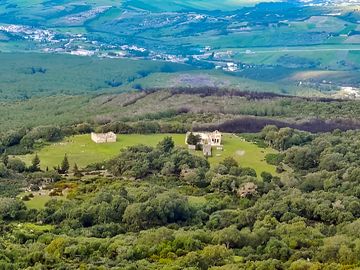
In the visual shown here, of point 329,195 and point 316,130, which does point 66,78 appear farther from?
point 329,195

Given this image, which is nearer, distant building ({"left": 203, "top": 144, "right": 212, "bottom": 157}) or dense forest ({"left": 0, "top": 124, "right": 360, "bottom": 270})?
dense forest ({"left": 0, "top": 124, "right": 360, "bottom": 270})

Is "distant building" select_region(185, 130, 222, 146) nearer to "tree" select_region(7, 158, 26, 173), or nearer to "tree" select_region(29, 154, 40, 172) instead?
"tree" select_region(29, 154, 40, 172)

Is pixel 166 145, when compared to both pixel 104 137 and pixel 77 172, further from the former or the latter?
pixel 77 172

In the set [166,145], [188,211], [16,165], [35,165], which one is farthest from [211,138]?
[188,211]

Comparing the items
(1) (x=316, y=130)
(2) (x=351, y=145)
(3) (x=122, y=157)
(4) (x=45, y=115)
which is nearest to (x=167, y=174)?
(3) (x=122, y=157)

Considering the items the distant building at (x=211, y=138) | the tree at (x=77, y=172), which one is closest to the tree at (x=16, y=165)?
the tree at (x=77, y=172)

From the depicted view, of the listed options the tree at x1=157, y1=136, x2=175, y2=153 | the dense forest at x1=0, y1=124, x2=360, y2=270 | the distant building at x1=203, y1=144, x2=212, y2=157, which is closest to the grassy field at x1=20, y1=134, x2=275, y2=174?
the distant building at x1=203, y1=144, x2=212, y2=157
